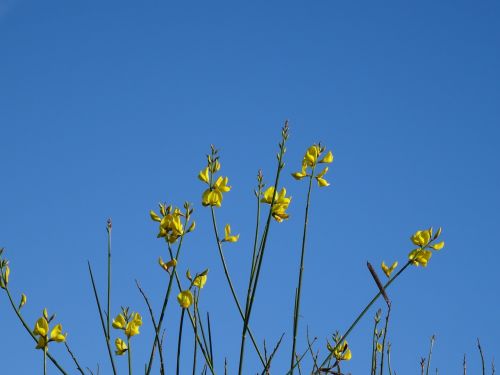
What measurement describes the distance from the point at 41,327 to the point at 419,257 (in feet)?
4.84

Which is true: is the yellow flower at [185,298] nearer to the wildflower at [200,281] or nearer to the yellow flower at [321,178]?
the wildflower at [200,281]

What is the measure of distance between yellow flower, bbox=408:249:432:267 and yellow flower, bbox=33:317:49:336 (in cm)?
142

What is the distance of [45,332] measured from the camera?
2.70 m

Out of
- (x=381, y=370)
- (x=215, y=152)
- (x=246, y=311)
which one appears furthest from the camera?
(x=381, y=370)

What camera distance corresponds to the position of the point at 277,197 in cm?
267

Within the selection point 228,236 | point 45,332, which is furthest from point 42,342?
point 228,236

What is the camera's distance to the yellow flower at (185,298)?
2.48 meters

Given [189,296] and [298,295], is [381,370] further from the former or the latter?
[189,296]

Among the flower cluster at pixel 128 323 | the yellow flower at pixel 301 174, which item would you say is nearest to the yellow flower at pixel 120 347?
the flower cluster at pixel 128 323

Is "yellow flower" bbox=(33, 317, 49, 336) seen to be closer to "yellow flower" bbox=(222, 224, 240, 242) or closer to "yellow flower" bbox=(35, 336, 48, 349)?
"yellow flower" bbox=(35, 336, 48, 349)

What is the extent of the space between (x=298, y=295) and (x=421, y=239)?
66cm

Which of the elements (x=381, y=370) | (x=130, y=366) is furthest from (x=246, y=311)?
(x=381, y=370)

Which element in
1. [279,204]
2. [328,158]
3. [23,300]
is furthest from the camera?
[328,158]

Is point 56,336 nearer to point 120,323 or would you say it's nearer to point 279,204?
point 120,323
